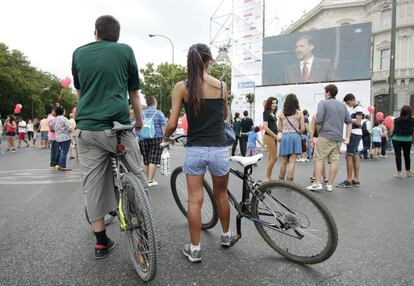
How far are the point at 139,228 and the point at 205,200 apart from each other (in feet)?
3.87

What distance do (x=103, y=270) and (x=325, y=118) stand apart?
4.61 m

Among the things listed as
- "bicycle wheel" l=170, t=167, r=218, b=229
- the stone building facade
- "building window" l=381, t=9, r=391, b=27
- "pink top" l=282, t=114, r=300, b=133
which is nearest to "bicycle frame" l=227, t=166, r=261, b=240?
"bicycle wheel" l=170, t=167, r=218, b=229

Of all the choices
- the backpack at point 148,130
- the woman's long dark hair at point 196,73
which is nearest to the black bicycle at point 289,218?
the woman's long dark hair at point 196,73

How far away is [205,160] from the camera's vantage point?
2.91 meters

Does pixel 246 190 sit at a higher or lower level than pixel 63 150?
higher

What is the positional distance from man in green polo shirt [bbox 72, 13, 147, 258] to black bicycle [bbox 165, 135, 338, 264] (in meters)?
0.67

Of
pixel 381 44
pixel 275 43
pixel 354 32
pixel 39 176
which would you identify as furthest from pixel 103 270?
pixel 381 44

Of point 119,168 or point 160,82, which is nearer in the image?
point 119,168

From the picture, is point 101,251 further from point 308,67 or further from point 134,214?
point 308,67

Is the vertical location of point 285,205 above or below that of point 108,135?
below

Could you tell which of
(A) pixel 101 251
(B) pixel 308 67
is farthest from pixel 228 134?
(B) pixel 308 67

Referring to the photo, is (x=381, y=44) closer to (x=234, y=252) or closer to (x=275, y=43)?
(x=275, y=43)

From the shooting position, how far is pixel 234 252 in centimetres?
317

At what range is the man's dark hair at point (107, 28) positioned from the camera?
9.66 ft
